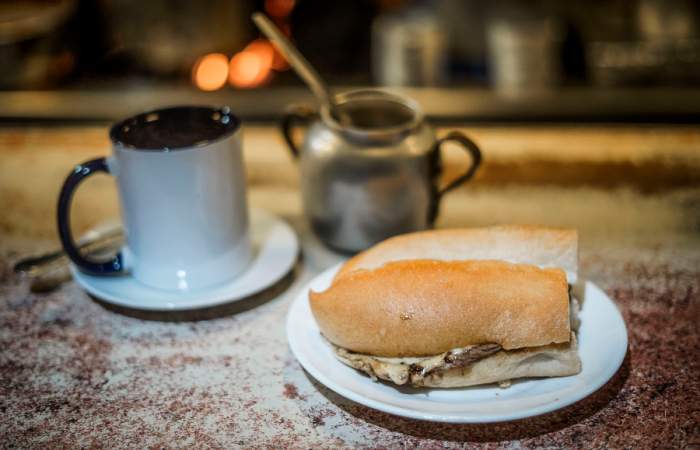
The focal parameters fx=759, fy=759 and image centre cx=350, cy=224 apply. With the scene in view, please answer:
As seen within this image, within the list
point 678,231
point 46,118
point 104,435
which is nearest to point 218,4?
point 46,118

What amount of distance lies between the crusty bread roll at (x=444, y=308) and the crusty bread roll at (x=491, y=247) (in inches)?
1.2

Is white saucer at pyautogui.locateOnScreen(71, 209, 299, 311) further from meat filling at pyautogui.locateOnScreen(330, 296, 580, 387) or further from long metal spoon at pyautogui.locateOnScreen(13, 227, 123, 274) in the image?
meat filling at pyautogui.locateOnScreen(330, 296, 580, 387)

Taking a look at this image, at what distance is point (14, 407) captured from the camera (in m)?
0.86

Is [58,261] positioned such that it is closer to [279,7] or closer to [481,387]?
[481,387]

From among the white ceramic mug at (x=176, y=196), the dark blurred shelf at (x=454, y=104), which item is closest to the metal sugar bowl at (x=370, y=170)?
the white ceramic mug at (x=176, y=196)

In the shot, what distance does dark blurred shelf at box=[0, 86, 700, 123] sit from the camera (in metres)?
1.57

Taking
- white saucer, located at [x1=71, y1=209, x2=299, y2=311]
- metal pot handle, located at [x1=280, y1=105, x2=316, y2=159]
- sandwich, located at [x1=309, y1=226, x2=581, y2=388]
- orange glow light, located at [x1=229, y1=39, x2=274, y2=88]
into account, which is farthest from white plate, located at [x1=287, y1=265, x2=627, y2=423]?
orange glow light, located at [x1=229, y1=39, x2=274, y2=88]

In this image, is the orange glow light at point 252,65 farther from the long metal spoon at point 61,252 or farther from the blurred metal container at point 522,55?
the long metal spoon at point 61,252

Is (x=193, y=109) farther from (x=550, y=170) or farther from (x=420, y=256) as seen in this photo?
(x=550, y=170)

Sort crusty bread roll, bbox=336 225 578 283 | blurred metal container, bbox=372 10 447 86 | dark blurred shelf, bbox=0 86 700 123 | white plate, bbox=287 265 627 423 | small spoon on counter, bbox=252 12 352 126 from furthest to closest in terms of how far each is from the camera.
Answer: blurred metal container, bbox=372 10 447 86
dark blurred shelf, bbox=0 86 700 123
small spoon on counter, bbox=252 12 352 126
crusty bread roll, bbox=336 225 578 283
white plate, bbox=287 265 627 423

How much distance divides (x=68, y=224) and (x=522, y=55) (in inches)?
51.8

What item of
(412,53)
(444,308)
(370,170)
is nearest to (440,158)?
(370,170)

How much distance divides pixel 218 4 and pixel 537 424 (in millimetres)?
1792

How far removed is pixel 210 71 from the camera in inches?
88.4
